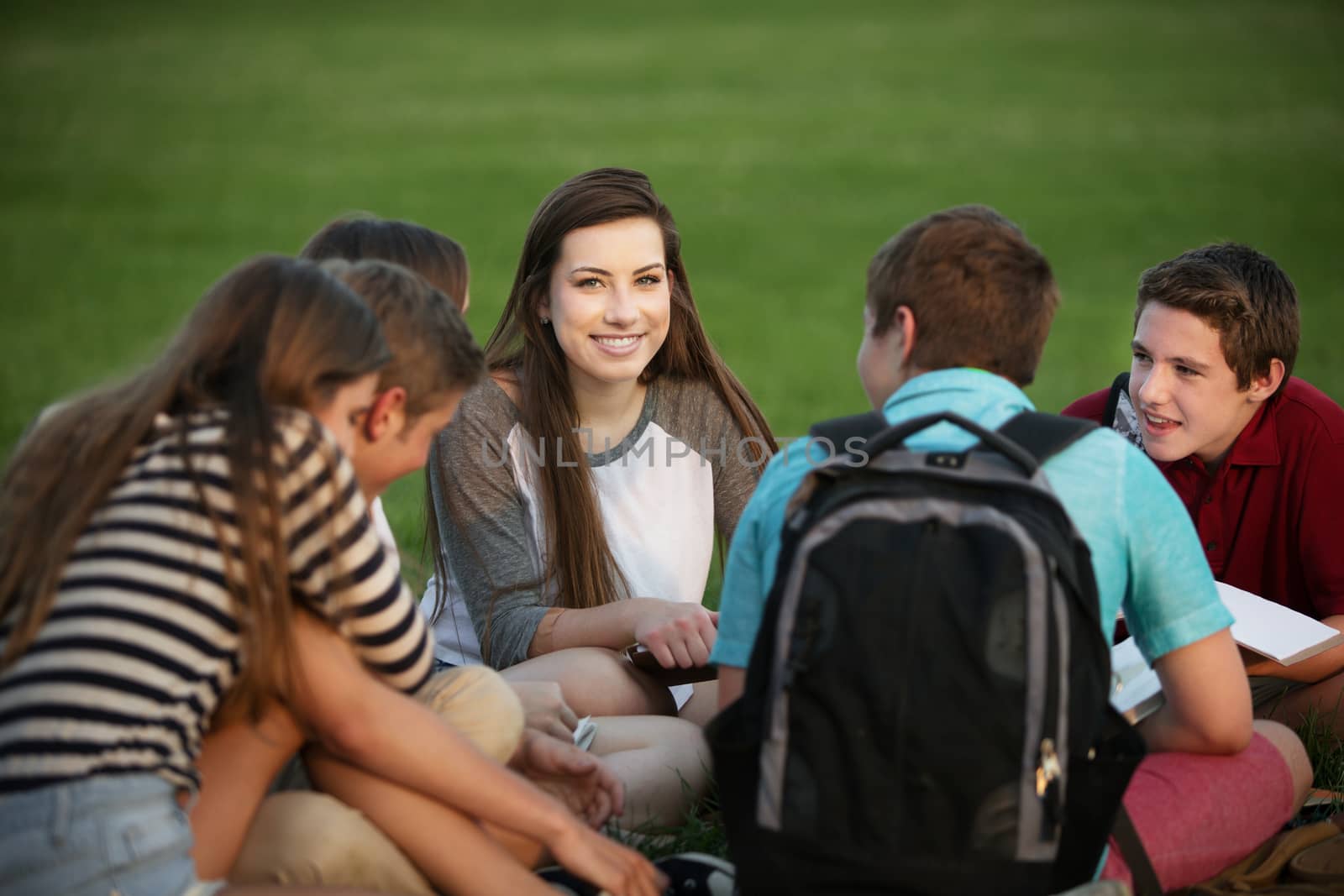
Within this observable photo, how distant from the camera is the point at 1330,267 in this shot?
15.5 m

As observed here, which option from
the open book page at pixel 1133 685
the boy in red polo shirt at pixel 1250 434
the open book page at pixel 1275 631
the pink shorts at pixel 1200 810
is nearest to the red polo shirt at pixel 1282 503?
the boy in red polo shirt at pixel 1250 434

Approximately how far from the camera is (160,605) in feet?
7.07

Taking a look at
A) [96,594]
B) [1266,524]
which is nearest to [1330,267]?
[1266,524]

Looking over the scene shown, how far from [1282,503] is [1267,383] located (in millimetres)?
291

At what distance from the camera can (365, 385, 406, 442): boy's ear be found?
A: 8.46 feet

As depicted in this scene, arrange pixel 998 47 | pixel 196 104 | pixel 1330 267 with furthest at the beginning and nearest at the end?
pixel 998 47
pixel 196 104
pixel 1330 267

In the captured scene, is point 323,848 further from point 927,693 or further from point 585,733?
point 927,693

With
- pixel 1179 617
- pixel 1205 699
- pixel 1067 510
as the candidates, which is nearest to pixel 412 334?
pixel 1067 510

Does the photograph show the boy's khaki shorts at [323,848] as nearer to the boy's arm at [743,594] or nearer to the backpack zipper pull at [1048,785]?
the boy's arm at [743,594]

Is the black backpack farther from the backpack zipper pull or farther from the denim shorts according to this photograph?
the denim shorts

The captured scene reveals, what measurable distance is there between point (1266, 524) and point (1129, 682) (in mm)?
865

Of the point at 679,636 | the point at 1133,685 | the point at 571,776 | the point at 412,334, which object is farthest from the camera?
the point at 679,636

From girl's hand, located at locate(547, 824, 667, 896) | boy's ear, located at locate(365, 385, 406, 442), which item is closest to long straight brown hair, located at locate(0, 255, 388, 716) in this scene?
boy's ear, located at locate(365, 385, 406, 442)

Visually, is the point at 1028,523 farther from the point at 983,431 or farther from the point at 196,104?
the point at 196,104
